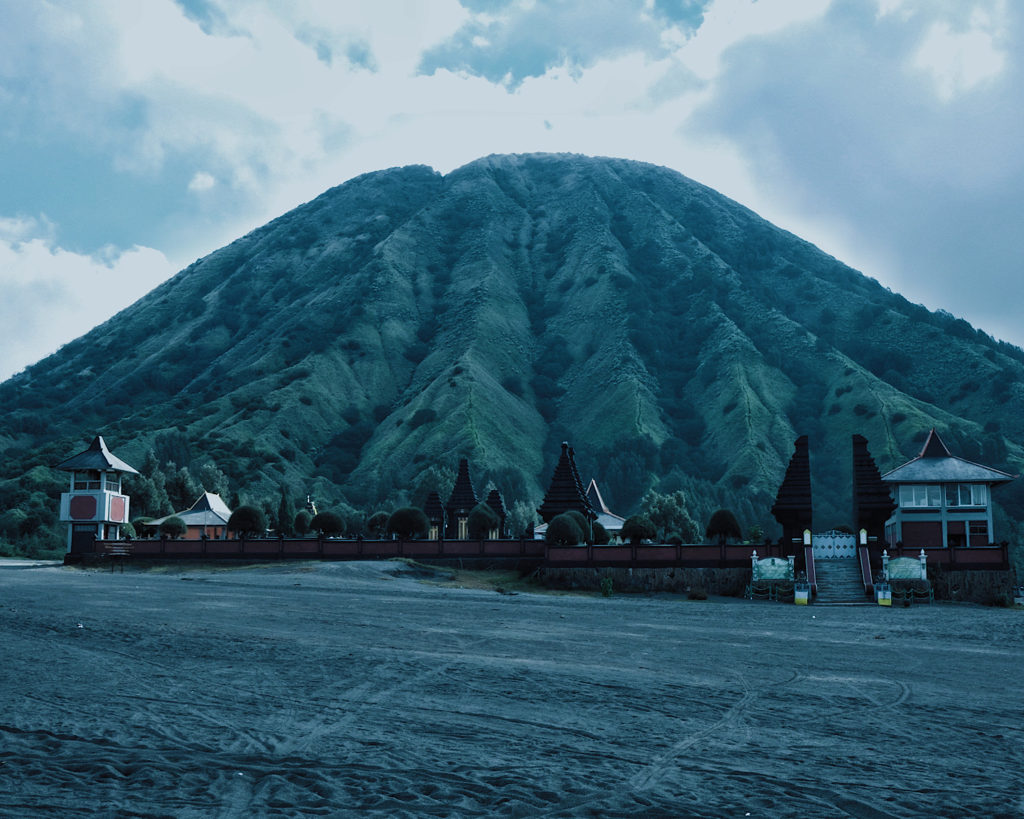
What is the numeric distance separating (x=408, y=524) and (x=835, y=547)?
2247 centimetres

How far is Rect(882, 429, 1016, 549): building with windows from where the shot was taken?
49.8 metres

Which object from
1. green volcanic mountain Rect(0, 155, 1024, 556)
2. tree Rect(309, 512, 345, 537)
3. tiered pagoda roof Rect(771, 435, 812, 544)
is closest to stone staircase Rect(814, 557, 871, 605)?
tiered pagoda roof Rect(771, 435, 812, 544)

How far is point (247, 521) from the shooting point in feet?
168

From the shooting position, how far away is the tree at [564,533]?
140ft

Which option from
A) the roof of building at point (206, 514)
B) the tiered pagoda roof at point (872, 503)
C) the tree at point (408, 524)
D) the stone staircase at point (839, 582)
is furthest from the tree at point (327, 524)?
the tiered pagoda roof at point (872, 503)

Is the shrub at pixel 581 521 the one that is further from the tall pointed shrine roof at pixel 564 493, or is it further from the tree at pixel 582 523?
the tall pointed shrine roof at pixel 564 493

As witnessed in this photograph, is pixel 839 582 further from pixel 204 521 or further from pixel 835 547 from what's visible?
pixel 204 521

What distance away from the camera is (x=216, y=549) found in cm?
5041

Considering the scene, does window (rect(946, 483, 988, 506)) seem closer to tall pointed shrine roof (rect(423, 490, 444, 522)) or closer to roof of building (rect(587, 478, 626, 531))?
roof of building (rect(587, 478, 626, 531))

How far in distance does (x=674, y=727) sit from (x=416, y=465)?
334 feet

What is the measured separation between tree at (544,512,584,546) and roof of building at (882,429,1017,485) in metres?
18.4

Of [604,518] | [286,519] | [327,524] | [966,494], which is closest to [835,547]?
[966,494]

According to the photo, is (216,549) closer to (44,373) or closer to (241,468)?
(241,468)

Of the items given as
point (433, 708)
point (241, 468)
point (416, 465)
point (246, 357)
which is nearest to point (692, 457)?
point (416, 465)
